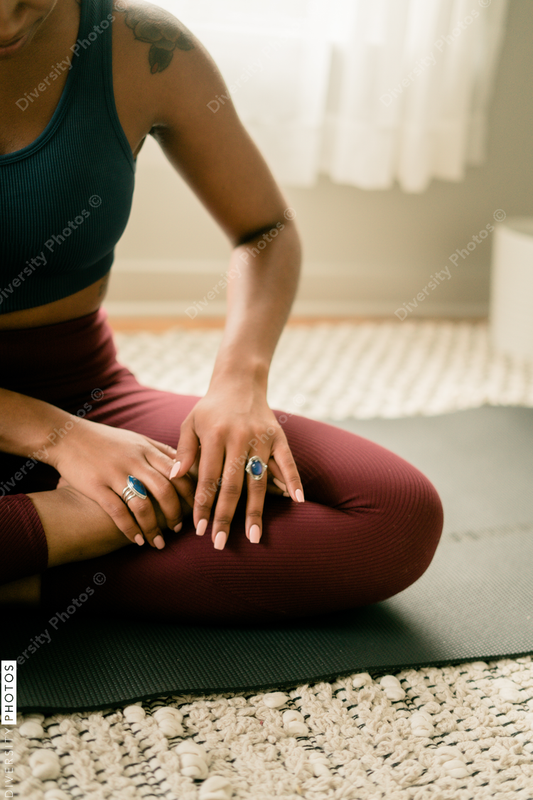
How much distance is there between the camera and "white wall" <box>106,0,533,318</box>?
201cm

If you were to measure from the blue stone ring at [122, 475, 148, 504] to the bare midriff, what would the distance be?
0.76 feet

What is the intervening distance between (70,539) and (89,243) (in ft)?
1.04

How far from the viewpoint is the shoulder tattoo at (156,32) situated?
2.64ft

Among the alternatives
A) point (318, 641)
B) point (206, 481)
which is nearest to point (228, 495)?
point (206, 481)

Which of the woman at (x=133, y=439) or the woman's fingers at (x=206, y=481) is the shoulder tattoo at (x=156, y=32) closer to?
the woman at (x=133, y=439)

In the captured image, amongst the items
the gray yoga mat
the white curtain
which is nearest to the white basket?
the white curtain

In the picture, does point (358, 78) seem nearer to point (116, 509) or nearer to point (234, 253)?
point (234, 253)

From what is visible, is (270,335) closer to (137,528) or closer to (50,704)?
(137,528)

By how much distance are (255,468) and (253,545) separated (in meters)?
0.08

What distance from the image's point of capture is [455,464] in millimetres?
1278

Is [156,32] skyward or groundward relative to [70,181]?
skyward

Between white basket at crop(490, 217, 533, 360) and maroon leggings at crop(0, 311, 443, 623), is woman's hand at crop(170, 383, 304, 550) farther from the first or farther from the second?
white basket at crop(490, 217, 533, 360)

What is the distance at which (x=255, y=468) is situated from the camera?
0.76 m

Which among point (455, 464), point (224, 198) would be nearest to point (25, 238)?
point (224, 198)
